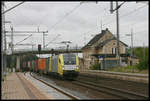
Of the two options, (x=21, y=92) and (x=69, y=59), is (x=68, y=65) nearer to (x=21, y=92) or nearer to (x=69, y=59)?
(x=69, y=59)

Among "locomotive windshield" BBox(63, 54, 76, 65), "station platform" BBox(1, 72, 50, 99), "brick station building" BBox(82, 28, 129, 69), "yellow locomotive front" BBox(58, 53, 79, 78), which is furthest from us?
"brick station building" BBox(82, 28, 129, 69)

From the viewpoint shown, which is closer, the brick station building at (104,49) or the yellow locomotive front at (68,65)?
the yellow locomotive front at (68,65)

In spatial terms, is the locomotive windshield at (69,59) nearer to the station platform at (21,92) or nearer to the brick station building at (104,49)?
the station platform at (21,92)

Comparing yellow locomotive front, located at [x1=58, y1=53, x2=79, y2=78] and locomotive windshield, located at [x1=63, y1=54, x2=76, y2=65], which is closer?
yellow locomotive front, located at [x1=58, y1=53, x2=79, y2=78]

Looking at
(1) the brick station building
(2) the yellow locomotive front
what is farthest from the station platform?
(1) the brick station building

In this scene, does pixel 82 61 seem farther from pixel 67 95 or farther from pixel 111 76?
pixel 67 95

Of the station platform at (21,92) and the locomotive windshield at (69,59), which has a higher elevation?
the locomotive windshield at (69,59)

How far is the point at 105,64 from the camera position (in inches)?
1961

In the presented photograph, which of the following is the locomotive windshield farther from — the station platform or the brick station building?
the brick station building

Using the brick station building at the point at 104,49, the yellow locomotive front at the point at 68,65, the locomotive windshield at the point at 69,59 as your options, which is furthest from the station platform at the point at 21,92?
the brick station building at the point at 104,49

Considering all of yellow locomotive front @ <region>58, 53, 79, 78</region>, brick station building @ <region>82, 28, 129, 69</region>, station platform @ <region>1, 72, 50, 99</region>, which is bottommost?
station platform @ <region>1, 72, 50, 99</region>

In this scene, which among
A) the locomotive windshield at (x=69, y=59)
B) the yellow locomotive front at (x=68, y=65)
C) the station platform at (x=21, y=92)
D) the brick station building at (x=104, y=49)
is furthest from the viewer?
the brick station building at (x=104, y=49)

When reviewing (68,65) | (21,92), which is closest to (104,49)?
(68,65)

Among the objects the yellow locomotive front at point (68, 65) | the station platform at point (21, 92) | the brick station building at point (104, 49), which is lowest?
the station platform at point (21, 92)
